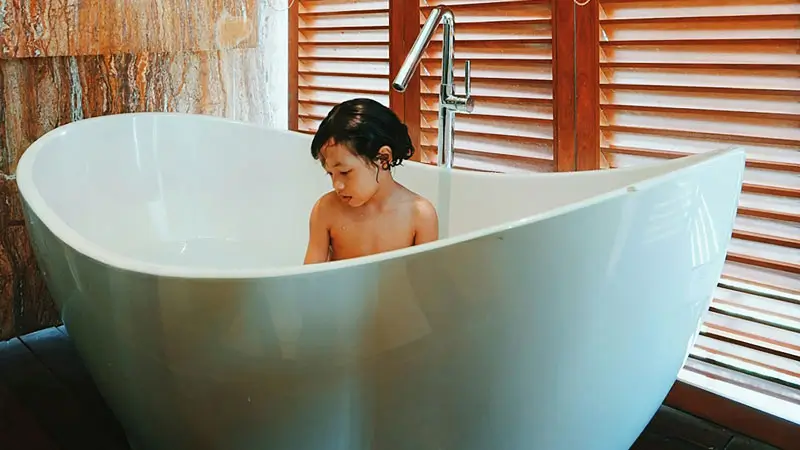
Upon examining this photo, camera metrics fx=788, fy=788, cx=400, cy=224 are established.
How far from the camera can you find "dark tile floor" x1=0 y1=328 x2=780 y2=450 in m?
1.65

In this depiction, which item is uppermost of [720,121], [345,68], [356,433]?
[345,68]

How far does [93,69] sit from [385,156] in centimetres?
121

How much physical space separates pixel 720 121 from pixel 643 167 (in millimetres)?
293

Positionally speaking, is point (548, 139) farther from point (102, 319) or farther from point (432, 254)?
point (102, 319)

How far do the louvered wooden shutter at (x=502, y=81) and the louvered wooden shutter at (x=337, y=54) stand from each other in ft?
0.75

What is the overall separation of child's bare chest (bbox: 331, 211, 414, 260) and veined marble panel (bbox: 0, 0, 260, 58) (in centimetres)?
110

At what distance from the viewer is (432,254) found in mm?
1022

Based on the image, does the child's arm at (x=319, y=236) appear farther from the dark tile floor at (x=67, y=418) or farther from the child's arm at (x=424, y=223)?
the dark tile floor at (x=67, y=418)

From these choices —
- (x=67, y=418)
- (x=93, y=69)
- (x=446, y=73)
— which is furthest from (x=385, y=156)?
(x=93, y=69)

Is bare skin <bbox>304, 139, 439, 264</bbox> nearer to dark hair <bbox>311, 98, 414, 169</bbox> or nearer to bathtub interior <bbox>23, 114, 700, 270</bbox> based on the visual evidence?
dark hair <bbox>311, 98, 414, 169</bbox>

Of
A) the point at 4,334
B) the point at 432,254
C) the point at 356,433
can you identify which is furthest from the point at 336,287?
the point at 4,334

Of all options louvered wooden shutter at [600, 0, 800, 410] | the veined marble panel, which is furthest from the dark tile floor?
the veined marble panel

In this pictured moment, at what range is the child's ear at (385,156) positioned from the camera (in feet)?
4.96

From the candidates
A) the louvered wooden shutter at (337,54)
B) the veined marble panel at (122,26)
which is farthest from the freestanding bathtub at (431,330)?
the louvered wooden shutter at (337,54)
